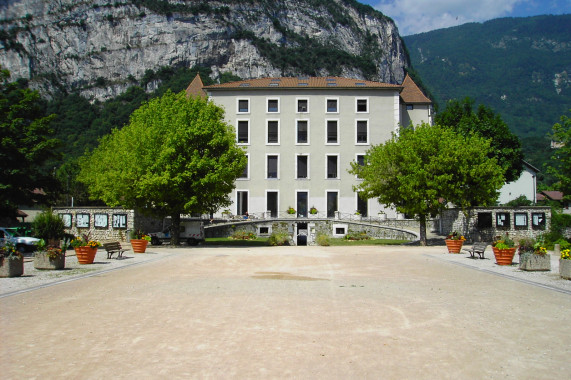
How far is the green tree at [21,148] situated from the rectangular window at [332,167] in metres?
30.1

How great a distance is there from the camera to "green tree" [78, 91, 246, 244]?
106 feet

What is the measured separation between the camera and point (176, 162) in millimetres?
32750

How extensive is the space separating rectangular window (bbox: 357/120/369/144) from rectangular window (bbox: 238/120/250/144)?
12686mm

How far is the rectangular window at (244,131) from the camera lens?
58022 millimetres

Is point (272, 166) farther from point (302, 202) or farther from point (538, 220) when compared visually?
point (538, 220)

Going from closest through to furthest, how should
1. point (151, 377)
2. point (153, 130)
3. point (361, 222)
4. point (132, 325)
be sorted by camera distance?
point (151, 377) → point (132, 325) → point (153, 130) → point (361, 222)

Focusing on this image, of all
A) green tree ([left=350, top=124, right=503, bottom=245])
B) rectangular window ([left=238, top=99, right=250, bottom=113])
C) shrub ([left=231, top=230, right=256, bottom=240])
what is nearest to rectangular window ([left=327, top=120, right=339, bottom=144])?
rectangular window ([left=238, top=99, right=250, bottom=113])

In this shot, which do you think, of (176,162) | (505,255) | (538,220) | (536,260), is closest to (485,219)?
(538,220)

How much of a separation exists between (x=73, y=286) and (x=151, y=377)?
9522mm

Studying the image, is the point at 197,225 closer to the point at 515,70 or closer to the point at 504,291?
the point at 504,291

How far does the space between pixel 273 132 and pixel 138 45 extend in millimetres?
111294

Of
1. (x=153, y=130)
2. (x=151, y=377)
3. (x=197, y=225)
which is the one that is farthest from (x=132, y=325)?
(x=197, y=225)

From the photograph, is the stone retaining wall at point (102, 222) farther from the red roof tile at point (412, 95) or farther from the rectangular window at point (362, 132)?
the red roof tile at point (412, 95)

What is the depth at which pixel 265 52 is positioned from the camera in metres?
155
